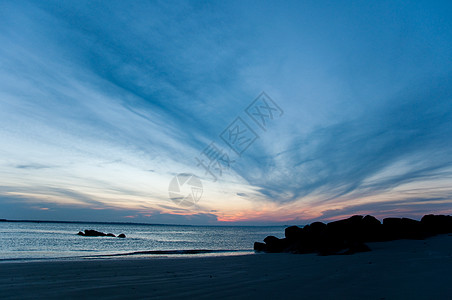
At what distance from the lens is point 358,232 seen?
2038cm

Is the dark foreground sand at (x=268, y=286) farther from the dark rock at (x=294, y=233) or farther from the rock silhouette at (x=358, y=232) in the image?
the dark rock at (x=294, y=233)

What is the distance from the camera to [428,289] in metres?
5.23

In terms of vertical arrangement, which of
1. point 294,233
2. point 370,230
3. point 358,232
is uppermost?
point 370,230

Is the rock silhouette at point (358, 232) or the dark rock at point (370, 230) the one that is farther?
the dark rock at point (370, 230)

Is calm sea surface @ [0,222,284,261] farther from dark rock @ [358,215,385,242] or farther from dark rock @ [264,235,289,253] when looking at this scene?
dark rock @ [358,215,385,242]

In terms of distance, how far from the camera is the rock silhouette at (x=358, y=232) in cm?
1819

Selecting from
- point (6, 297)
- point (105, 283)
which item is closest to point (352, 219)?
point (105, 283)

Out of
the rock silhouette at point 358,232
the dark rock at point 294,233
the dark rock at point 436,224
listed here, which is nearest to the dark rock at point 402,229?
the rock silhouette at point 358,232

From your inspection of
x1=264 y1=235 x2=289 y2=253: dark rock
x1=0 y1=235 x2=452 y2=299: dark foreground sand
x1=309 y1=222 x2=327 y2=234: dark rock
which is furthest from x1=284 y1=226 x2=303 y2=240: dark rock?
x1=0 y1=235 x2=452 y2=299: dark foreground sand

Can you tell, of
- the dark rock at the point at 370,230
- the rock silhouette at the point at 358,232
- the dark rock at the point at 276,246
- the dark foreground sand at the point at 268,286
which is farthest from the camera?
the dark rock at the point at 276,246

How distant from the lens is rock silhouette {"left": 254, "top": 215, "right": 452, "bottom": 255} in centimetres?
1819

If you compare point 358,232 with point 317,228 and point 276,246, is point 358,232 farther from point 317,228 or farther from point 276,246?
point 276,246

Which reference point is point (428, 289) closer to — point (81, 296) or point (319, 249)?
point (81, 296)

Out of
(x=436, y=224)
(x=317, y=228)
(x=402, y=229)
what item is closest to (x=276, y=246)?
(x=317, y=228)
